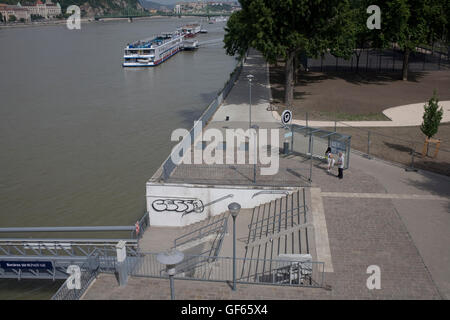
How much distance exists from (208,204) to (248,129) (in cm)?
893

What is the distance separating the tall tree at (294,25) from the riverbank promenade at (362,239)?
442 inches

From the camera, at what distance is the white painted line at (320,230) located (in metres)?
12.6

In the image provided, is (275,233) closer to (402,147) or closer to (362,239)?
(362,239)

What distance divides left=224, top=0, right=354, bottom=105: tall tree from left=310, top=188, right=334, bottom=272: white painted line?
15.0 m

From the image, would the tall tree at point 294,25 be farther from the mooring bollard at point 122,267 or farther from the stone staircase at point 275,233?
the mooring bollard at point 122,267

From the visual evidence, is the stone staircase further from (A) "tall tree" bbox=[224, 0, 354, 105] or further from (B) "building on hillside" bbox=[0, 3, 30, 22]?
(B) "building on hillside" bbox=[0, 3, 30, 22]

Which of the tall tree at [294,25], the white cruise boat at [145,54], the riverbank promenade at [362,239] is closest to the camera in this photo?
the riverbank promenade at [362,239]

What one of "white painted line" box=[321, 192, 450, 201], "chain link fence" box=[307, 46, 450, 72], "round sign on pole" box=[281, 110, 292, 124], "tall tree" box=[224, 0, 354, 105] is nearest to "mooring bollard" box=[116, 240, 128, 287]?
"white painted line" box=[321, 192, 450, 201]

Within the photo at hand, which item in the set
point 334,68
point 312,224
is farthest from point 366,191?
point 334,68

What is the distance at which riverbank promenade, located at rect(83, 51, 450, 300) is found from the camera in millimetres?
11406

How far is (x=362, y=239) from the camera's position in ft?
44.7

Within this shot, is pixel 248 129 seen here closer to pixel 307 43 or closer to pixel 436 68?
pixel 307 43

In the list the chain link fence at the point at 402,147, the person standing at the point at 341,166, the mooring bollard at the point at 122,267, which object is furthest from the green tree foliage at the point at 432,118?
the mooring bollard at the point at 122,267

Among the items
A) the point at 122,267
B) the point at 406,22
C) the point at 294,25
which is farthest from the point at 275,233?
the point at 406,22
